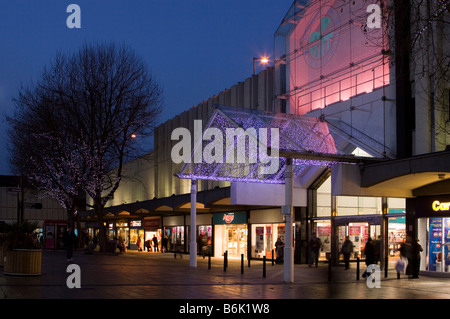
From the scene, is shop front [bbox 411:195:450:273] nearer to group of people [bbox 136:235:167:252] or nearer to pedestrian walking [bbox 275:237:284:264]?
pedestrian walking [bbox 275:237:284:264]

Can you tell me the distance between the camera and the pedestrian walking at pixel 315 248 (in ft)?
88.9

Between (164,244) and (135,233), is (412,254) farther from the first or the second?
(135,233)

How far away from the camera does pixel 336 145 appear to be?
26547 millimetres

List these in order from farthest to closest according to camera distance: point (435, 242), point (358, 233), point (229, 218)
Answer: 1. point (229, 218)
2. point (358, 233)
3. point (435, 242)

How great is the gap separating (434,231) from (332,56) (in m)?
10.2

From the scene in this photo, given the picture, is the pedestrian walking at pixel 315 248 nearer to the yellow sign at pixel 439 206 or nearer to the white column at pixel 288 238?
the yellow sign at pixel 439 206

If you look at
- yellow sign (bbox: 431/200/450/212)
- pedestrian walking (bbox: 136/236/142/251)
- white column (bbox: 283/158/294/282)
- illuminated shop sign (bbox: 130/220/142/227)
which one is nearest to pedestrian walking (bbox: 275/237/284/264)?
yellow sign (bbox: 431/200/450/212)

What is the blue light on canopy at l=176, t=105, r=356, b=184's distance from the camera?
72.6 feet

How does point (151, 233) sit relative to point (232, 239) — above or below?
below

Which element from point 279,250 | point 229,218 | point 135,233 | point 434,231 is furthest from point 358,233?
point 135,233

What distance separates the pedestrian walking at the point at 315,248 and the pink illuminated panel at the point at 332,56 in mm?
6735

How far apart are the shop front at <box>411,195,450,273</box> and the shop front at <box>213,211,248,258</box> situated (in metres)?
14.1

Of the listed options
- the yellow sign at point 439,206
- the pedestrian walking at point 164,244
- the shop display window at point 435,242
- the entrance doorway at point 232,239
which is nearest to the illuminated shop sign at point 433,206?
the yellow sign at point 439,206
